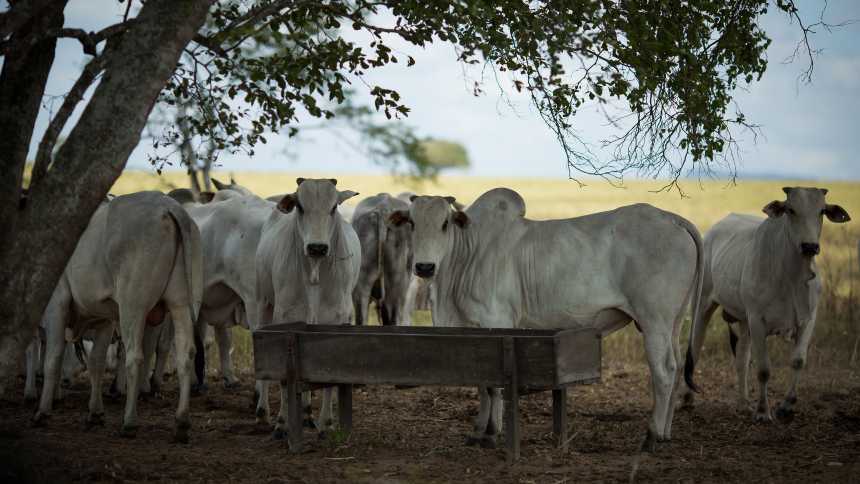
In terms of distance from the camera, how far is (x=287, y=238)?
8773mm

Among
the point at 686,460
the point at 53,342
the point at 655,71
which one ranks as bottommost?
the point at 686,460

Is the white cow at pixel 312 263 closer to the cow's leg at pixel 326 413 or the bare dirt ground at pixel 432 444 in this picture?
the cow's leg at pixel 326 413

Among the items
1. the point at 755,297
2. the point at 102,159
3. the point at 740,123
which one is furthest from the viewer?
the point at 755,297

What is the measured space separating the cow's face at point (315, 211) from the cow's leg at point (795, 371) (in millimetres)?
4283

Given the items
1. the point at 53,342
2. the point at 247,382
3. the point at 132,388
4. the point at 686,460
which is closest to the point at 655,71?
the point at 686,460

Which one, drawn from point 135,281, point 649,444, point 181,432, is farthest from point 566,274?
point 135,281

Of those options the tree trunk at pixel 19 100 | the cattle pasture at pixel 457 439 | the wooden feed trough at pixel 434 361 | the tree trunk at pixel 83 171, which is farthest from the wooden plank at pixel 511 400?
the tree trunk at pixel 19 100

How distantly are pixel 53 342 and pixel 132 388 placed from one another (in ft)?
3.37

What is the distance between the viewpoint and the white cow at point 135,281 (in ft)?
26.3

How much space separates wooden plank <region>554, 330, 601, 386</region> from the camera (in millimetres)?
6883

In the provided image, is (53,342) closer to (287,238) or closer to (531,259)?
(287,238)

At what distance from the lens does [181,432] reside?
7949 millimetres

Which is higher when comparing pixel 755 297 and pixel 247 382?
pixel 755 297

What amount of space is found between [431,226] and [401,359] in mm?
1402
